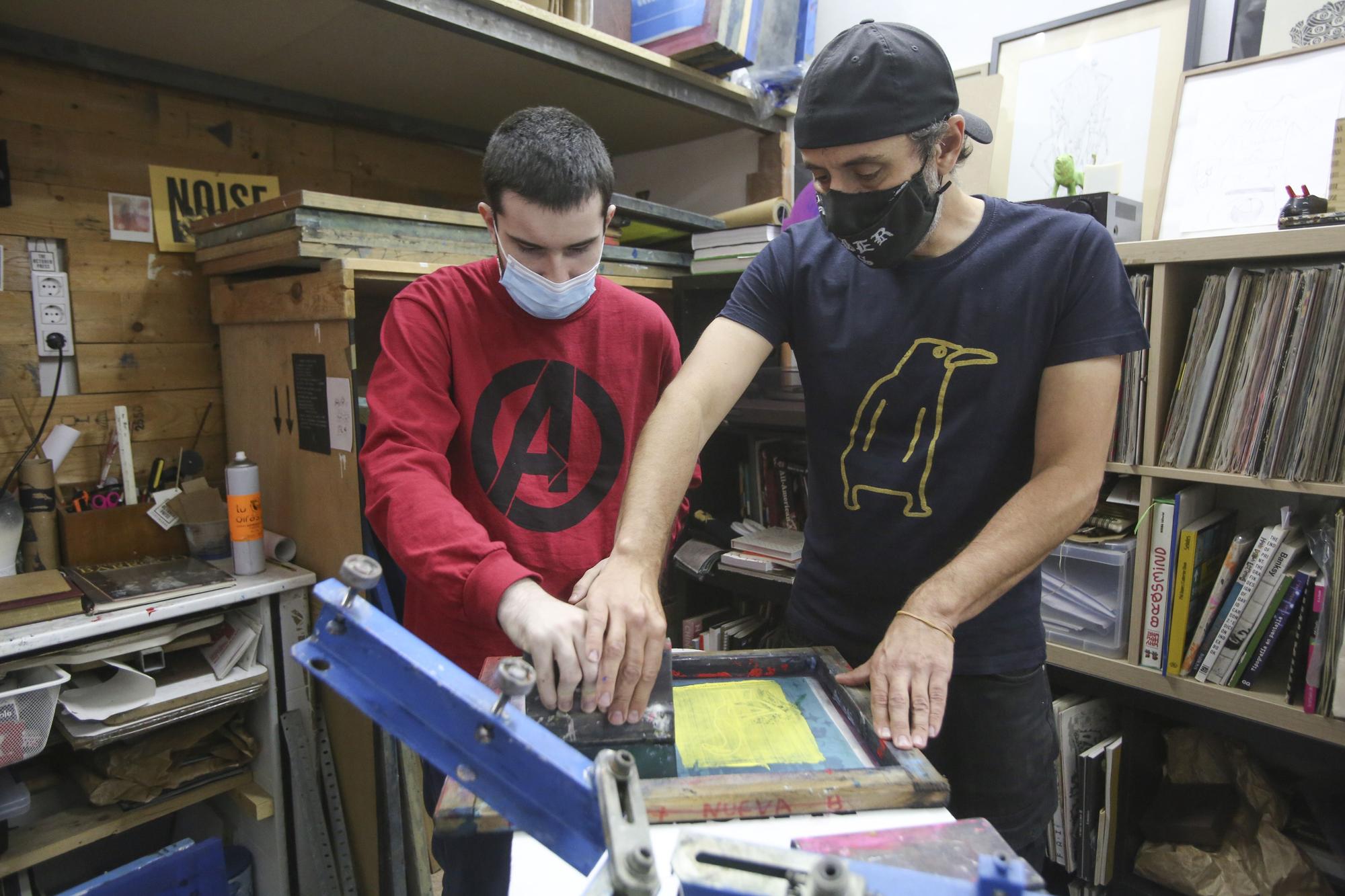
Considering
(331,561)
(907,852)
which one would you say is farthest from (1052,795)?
(331,561)

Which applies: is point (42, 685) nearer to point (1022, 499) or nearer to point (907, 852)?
point (907, 852)

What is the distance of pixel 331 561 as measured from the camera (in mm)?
1671

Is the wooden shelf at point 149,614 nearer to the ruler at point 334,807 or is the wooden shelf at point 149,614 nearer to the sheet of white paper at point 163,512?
the sheet of white paper at point 163,512

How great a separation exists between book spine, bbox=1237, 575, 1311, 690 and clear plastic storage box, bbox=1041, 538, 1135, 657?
207 mm

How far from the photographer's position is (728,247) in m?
2.04

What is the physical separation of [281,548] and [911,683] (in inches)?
58.4

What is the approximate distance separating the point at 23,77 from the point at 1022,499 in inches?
78.9

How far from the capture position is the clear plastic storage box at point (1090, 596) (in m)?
1.59

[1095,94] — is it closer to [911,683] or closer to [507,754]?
[911,683]

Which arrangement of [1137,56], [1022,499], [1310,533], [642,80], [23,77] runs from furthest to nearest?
[642,80]
[1137,56]
[23,77]
[1310,533]
[1022,499]

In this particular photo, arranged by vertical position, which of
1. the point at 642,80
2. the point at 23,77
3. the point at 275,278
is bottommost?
the point at 275,278

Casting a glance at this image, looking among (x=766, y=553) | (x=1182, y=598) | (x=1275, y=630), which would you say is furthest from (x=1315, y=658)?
(x=766, y=553)

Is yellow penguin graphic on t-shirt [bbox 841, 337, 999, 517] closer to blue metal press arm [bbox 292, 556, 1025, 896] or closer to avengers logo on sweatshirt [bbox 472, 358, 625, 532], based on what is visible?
avengers logo on sweatshirt [bbox 472, 358, 625, 532]

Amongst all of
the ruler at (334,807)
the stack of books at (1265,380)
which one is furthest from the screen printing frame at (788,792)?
the ruler at (334,807)
